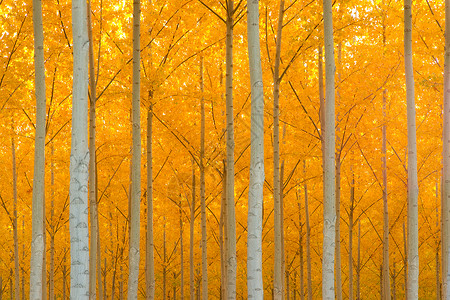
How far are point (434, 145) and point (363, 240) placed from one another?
813 centimetres

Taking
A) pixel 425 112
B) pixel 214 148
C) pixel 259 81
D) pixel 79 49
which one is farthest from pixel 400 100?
pixel 79 49

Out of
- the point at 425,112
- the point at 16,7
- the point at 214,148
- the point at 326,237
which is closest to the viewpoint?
the point at 326,237

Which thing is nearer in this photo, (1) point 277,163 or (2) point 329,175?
(2) point 329,175

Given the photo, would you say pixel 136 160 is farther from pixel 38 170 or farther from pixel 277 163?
pixel 277 163

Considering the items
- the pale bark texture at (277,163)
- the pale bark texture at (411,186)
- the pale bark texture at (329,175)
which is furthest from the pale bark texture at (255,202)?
the pale bark texture at (277,163)

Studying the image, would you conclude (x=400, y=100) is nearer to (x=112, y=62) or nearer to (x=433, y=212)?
(x=433, y=212)

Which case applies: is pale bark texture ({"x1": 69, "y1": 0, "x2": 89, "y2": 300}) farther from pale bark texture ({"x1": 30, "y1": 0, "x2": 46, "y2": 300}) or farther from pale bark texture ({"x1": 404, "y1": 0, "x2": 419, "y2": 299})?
pale bark texture ({"x1": 404, "y1": 0, "x2": 419, "y2": 299})

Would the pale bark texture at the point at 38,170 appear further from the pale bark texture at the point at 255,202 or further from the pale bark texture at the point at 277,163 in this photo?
the pale bark texture at the point at 277,163

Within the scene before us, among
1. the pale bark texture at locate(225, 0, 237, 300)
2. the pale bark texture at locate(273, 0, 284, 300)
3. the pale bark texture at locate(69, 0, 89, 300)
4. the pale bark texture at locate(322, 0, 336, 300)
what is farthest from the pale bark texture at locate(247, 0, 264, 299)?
the pale bark texture at locate(273, 0, 284, 300)

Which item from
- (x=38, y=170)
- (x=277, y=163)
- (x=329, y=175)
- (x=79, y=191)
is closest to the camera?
(x=79, y=191)

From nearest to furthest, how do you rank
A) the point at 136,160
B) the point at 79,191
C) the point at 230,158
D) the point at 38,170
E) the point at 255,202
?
the point at 79,191 < the point at 255,202 < the point at 38,170 < the point at 136,160 < the point at 230,158

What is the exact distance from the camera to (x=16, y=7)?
351 inches

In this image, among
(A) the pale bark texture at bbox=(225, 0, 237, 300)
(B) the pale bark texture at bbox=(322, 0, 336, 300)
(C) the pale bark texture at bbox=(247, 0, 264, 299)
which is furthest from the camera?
(A) the pale bark texture at bbox=(225, 0, 237, 300)

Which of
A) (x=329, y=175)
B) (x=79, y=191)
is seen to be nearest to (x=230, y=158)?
(x=329, y=175)
